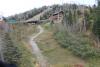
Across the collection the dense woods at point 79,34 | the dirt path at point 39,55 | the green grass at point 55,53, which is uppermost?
the dense woods at point 79,34

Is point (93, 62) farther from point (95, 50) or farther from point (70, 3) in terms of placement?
point (70, 3)

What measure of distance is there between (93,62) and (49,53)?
4401mm

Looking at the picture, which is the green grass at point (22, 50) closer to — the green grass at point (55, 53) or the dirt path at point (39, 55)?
the dirt path at point (39, 55)

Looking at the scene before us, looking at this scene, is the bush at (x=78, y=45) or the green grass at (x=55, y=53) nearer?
the green grass at (x=55, y=53)

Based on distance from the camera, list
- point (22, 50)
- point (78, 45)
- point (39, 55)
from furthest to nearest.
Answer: point (78, 45), point (39, 55), point (22, 50)

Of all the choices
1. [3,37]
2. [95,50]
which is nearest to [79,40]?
[95,50]

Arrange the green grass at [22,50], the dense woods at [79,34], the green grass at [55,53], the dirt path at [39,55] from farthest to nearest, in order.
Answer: the dense woods at [79,34], the green grass at [55,53], the dirt path at [39,55], the green grass at [22,50]

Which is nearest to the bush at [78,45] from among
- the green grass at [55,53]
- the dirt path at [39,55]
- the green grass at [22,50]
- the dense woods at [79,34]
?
the dense woods at [79,34]

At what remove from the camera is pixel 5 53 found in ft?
42.8

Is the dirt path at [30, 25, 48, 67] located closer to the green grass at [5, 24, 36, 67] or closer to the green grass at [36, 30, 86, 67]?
the green grass at [36, 30, 86, 67]

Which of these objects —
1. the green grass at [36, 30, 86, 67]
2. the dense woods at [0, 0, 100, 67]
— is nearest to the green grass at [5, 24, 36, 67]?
the dense woods at [0, 0, 100, 67]

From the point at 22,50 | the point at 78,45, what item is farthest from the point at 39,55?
the point at 22,50

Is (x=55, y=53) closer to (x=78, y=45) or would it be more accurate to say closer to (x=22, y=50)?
(x=78, y=45)

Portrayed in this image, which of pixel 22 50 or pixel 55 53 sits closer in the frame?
pixel 22 50
